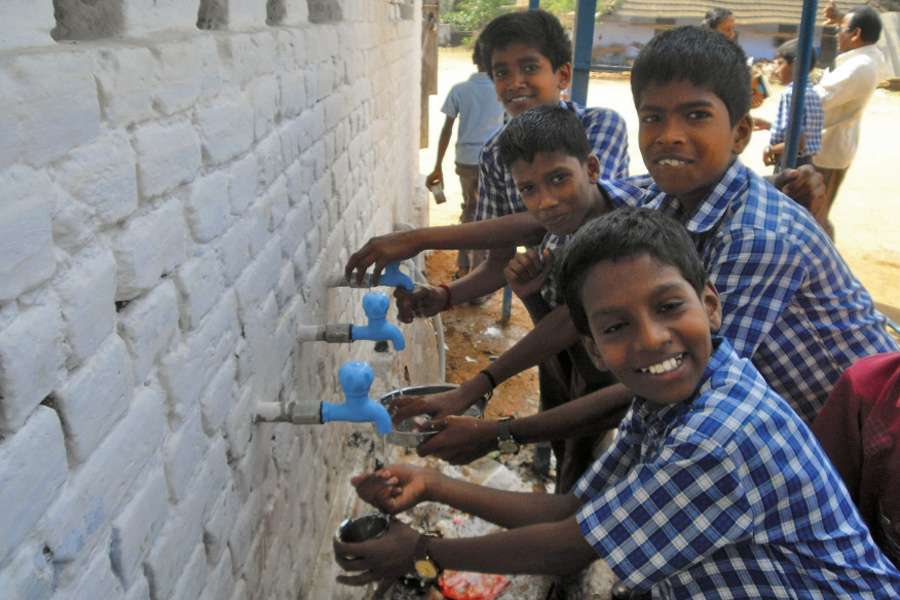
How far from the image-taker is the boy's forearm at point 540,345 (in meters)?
2.24

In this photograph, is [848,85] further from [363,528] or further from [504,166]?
[363,528]

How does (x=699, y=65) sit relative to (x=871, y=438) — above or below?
above

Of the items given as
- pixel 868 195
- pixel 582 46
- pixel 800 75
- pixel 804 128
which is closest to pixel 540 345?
pixel 582 46

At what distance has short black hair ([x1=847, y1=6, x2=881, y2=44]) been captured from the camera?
5.09m

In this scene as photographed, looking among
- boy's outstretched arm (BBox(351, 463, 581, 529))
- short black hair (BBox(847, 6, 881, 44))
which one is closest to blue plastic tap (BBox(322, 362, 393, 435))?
boy's outstretched arm (BBox(351, 463, 581, 529))

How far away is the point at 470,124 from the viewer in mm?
5855

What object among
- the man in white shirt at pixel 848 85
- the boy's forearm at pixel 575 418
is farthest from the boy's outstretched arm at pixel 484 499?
the man in white shirt at pixel 848 85

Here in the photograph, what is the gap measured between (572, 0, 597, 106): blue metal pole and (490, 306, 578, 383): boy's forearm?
1.78 m

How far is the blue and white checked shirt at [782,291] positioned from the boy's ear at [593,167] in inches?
22.1

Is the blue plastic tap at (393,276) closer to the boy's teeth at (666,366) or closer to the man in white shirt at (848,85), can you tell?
the boy's teeth at (666,366)

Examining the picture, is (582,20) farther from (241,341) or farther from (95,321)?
(95,321)

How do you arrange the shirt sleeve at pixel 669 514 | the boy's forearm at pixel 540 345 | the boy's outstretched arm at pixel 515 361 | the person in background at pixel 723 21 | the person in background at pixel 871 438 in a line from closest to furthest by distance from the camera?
1. the shirt sleeve at pixel 669 514
2. the person in background at pixel 871 438
3. the boy's outstretched arm at pixel 515 361
4. the boy's forearm at pixel 540 345
5. the person in background at pixel 723 21

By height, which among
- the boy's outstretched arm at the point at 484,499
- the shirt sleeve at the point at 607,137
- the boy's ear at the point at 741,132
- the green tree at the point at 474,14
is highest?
the green tree at the point at 474,14

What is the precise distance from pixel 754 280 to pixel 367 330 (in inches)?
38.8
